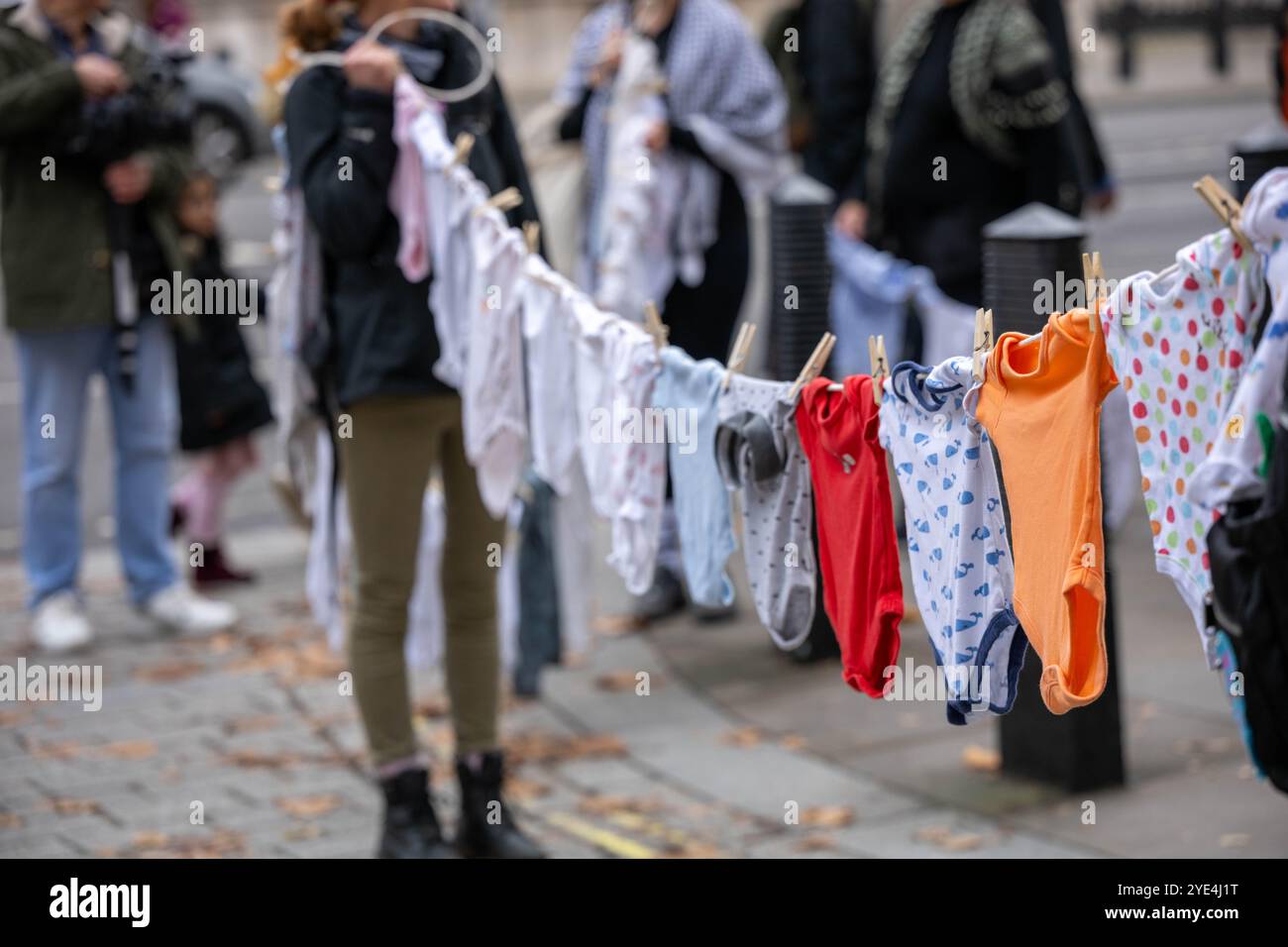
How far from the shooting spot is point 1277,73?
7570mm

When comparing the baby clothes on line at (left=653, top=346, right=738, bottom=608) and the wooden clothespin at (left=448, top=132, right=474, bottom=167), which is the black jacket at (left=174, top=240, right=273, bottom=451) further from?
the baby clothes on line at (left=653, top=346, right=738, bottom=608)

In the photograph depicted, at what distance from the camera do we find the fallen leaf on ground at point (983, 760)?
556 centimetres

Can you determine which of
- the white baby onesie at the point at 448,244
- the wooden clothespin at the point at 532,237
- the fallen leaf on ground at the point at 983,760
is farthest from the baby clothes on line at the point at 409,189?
the fallen leaf on ground at the point at 983,760

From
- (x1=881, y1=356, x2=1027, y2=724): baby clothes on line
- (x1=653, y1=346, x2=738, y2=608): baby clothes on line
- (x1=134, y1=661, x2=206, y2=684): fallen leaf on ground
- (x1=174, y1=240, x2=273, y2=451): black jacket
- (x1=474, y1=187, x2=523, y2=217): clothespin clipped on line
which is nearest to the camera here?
(x1=881, y1=356, x2=1027, y2=724): baby clothes on line

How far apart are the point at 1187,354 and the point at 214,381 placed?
5.36 metres

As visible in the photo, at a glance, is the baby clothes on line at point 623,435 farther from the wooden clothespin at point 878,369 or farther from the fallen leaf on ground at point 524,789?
the fallen leaf on ground at point 524,789

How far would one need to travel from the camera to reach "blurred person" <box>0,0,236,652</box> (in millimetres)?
6809

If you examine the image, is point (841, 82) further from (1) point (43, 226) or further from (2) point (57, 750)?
(2) point (57, 750)

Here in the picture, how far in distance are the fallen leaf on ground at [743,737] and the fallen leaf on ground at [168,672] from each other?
215 cm

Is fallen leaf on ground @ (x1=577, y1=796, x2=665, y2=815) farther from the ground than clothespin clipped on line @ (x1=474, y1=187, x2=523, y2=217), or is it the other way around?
clothespin clipped on line @ (x1=474, y1=187, x2=523, y2=217)

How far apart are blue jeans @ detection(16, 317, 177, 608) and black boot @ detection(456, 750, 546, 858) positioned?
2.68 m

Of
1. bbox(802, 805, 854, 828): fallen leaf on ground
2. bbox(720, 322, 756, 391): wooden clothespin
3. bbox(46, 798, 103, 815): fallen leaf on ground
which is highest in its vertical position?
bbox(720, 322, 756, 391): wooden clothespin

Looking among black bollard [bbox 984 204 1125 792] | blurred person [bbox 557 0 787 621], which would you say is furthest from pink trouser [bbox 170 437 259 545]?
black bollard [bbox 984 204 1125 792]

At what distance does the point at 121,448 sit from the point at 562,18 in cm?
2453
